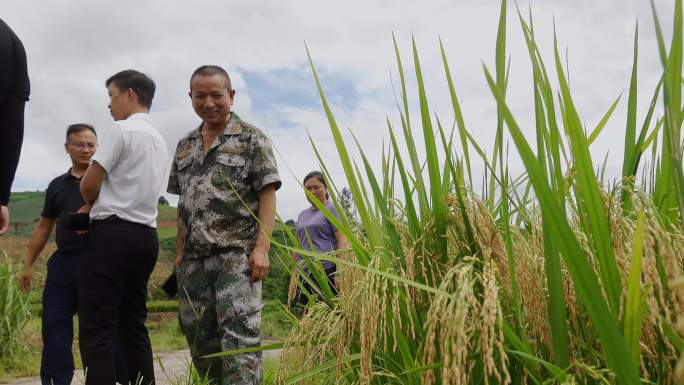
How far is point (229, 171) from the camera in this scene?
10.2ft

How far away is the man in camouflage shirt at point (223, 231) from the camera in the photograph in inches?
117

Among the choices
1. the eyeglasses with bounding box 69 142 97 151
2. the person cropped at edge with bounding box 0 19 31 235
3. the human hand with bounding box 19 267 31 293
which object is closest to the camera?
the person cropped at edge with bounding box 0 19 31 235

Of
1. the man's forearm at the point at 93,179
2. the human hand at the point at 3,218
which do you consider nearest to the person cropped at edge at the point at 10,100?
the human hand at the point at 3,218

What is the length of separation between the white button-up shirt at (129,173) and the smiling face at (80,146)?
1.18 m

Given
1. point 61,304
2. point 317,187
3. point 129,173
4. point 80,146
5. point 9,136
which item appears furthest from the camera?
point 317,187

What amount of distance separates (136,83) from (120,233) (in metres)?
0.85

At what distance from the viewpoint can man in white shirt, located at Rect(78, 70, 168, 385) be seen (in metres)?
3.08

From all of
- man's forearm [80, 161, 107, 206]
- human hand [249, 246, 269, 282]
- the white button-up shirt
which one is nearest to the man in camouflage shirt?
human hand [249, 246, 269, 282]

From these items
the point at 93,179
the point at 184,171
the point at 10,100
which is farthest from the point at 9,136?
the point at 184,171

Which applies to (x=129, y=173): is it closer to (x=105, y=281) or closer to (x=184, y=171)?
(x=184, y=171)

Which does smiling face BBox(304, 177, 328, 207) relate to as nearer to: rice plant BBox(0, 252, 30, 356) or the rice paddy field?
rice plant BBox(0, 252, 30, 356)

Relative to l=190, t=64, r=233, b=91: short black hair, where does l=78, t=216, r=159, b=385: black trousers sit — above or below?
below

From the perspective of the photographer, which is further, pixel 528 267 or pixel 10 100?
pixel 10 100

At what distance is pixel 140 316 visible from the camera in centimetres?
346
